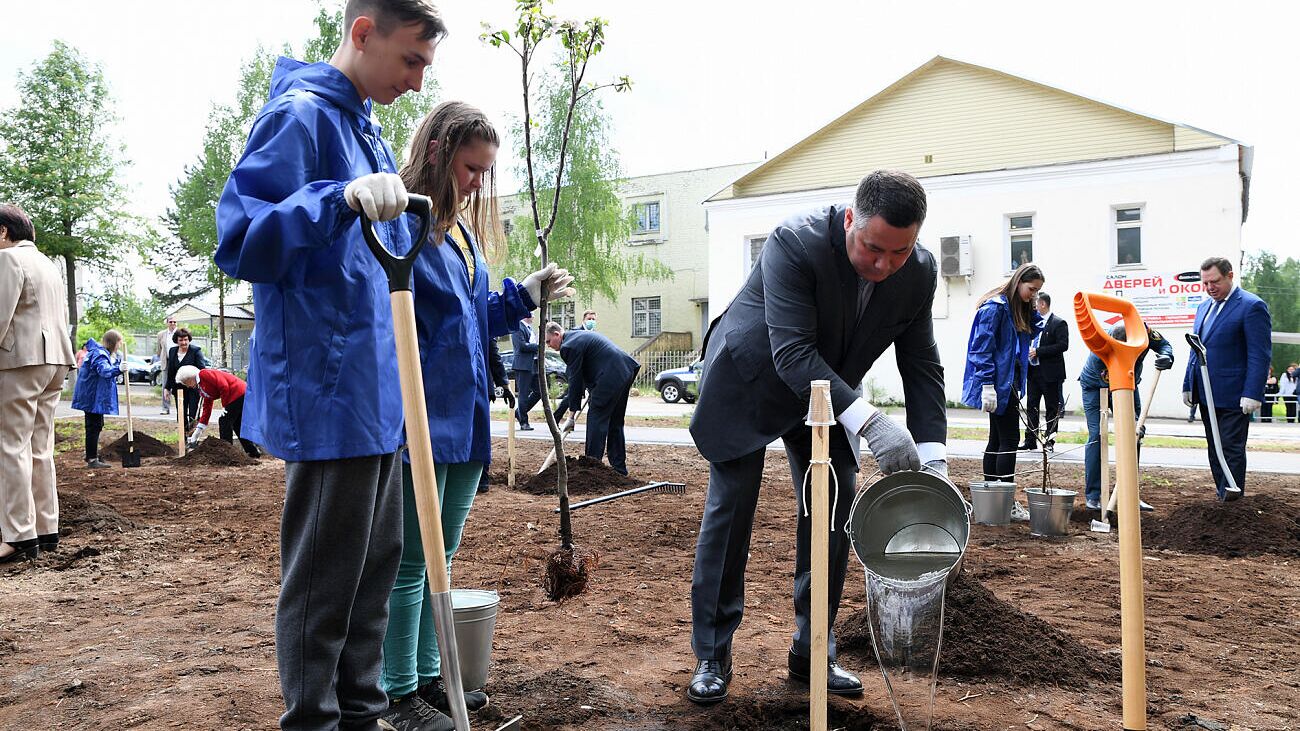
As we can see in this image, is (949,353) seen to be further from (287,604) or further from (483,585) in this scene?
(287,604)

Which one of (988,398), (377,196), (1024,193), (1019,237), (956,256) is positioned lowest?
(988,398)

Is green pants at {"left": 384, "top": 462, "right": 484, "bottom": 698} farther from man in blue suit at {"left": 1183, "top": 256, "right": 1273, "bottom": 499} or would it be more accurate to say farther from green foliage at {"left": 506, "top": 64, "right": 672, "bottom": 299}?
green foliage at {"left": 506, "top": 64, "right": 672, "bottom": 299}

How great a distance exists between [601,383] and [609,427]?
478 millimetres

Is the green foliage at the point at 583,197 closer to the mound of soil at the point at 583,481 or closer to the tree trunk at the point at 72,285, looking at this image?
the tree trunk at the point at 72,285

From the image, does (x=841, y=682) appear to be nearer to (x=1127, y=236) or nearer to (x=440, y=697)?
(x=440, y=697)

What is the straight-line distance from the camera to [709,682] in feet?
9.72

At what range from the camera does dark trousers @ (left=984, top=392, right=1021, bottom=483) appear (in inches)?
270

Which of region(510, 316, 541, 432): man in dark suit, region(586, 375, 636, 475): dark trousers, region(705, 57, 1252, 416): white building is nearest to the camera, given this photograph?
region(586, 375, 636, 475): dark trousers

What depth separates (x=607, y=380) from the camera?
30.2 ft

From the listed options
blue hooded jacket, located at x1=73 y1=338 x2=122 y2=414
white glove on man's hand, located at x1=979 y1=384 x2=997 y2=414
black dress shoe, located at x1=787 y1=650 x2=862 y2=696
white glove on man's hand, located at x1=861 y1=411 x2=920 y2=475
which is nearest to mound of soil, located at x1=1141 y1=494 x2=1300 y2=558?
white glove on man's hand, located at x1=979 y1=384 x2=997 y2=414

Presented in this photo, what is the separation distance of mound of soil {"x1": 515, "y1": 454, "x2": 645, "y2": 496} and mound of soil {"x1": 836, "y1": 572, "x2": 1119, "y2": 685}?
4.69 m

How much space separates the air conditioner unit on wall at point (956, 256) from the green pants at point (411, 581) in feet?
64.2

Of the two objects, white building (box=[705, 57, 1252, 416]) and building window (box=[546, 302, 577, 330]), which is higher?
white building (box=[705, 57, 1252, 416])

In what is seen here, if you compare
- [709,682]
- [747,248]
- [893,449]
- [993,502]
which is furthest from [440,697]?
[747,248]
